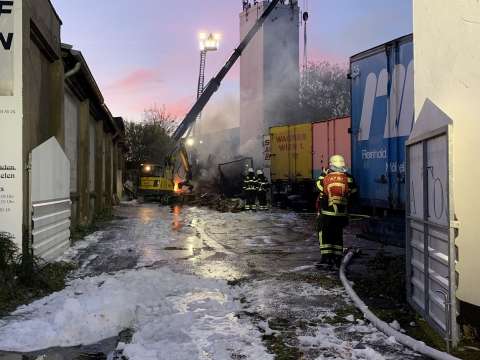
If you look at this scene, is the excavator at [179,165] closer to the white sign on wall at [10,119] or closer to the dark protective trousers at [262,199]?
the dark protective trousers at [262,199]

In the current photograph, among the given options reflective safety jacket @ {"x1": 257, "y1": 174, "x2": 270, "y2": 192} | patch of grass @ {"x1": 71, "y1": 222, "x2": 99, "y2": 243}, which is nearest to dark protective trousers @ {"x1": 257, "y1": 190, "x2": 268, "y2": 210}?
reflective safety jacket @ {"x1": 257, "y1": 174, "x2": 270, "y2": 192}

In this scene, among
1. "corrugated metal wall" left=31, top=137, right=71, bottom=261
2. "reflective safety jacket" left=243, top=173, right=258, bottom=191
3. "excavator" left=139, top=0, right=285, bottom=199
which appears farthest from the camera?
"excavator" left=139, top=0, right=285, bottom=199

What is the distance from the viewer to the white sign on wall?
6.44 metres

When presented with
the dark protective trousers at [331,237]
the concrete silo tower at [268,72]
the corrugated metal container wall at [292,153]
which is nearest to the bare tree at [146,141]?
the concrete silo tower at [268,72]

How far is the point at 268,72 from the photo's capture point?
35688 millimetres

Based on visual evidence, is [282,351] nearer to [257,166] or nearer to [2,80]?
[2,80]

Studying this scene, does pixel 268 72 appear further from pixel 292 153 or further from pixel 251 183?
pixel 251 183

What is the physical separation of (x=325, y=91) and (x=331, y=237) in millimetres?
39732

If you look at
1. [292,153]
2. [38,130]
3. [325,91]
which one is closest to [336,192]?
[38,130]

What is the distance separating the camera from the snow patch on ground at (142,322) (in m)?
4.31

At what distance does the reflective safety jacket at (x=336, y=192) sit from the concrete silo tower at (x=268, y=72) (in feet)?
85.5

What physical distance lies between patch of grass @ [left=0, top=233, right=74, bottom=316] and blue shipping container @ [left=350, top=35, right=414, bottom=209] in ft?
22.0

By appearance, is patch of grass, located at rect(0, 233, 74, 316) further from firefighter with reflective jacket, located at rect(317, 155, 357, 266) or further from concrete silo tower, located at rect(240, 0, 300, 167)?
concrete silo tower, located at rect(240, 0, 300, 167)

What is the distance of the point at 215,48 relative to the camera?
1576 inches
